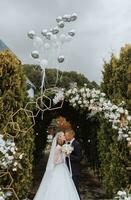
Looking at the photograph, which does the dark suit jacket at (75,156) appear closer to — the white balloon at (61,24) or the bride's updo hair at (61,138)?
the bride's updo hair at (61,138)

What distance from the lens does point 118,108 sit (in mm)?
9680

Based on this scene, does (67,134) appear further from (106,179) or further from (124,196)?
(124,196)

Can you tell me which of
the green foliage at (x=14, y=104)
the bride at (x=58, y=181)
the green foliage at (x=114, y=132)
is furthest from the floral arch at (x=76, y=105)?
the bride at (x=58, y=181)

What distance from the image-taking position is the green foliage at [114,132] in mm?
10055

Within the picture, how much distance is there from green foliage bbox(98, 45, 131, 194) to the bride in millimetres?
822

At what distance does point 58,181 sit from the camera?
10.6 m

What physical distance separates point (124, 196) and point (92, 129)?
19.1 feet

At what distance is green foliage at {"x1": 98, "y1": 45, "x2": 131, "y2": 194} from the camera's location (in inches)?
396

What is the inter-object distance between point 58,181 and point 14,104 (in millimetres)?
2078

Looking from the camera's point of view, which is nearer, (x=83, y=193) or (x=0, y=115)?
(x=0, y=115)

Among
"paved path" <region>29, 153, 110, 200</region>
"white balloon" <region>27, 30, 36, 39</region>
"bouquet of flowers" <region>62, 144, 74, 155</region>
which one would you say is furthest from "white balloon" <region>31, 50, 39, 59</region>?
A: "paved path" <region>29, 153, 110, 200</region>

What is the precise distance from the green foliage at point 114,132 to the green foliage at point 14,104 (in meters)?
1.75

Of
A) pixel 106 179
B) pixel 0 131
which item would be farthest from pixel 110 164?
pixel 0 131

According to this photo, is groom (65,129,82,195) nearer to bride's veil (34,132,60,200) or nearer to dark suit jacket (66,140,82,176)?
dark suit jacket (66,140,82,176)
